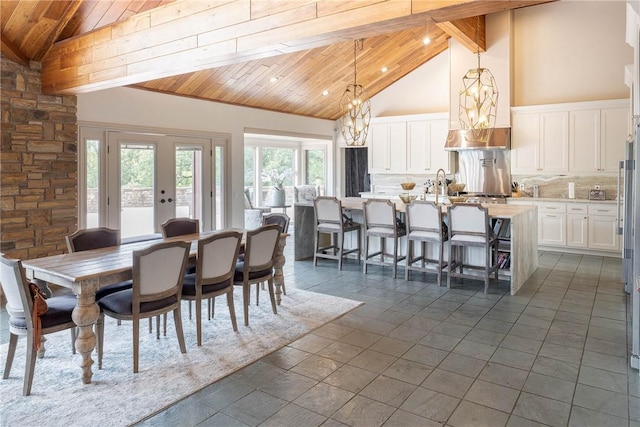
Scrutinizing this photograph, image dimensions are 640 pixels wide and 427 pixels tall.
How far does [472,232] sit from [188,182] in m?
4.61

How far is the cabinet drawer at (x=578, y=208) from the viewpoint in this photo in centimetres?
718

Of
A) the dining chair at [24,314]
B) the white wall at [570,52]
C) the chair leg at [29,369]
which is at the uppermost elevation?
the white wall at [570,52]

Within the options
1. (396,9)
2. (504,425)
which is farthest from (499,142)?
(504,425)

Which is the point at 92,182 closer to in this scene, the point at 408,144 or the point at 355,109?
the point at 355,109

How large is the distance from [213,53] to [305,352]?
102 inches

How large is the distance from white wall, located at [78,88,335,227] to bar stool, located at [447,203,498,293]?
4.18 meters

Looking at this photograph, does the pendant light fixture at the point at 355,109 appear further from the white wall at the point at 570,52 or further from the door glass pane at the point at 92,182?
the door glass pane at the point at 92,182

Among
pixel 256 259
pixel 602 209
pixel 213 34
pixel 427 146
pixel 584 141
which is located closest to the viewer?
pixel 213 34

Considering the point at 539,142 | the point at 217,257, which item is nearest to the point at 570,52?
the point at 539,142

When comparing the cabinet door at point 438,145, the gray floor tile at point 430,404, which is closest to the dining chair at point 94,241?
the gray floor tile at point 430,404

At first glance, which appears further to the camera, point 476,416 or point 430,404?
point 430,404

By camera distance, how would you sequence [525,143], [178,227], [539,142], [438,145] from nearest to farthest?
[178,227], [539,142], [525,143], [438,145]

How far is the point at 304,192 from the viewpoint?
10930 mm

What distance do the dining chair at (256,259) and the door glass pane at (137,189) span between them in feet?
10.2
